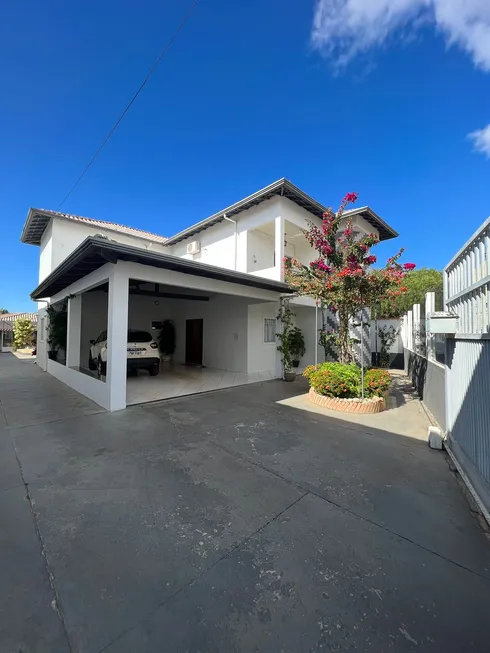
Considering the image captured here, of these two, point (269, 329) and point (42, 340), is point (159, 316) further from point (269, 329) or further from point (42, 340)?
point (269, 329)

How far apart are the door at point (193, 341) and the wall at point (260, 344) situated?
3112 millimetres

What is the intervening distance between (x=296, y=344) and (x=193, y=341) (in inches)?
204

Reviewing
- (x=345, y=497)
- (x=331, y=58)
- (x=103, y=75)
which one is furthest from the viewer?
(x=331, y=58)

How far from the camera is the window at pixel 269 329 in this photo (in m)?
11.5

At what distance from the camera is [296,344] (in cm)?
1097

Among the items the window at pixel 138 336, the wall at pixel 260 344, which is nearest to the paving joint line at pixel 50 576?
the window at pixel 138 336

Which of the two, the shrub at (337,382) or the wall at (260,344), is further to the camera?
the wall at (260,344)

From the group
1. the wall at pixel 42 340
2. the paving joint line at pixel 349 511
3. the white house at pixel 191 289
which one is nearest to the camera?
the paving joint line at pixel 349 511

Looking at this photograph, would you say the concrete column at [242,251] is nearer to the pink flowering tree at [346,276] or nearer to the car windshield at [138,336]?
the pink flowering tree at [346,276]

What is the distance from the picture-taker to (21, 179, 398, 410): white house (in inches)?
244

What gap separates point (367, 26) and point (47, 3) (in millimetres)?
6443

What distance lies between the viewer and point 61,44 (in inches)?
236

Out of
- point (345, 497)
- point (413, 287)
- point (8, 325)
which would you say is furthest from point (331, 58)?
point (8, 325)

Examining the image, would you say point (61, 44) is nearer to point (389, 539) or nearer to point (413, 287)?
point (389, 539)
